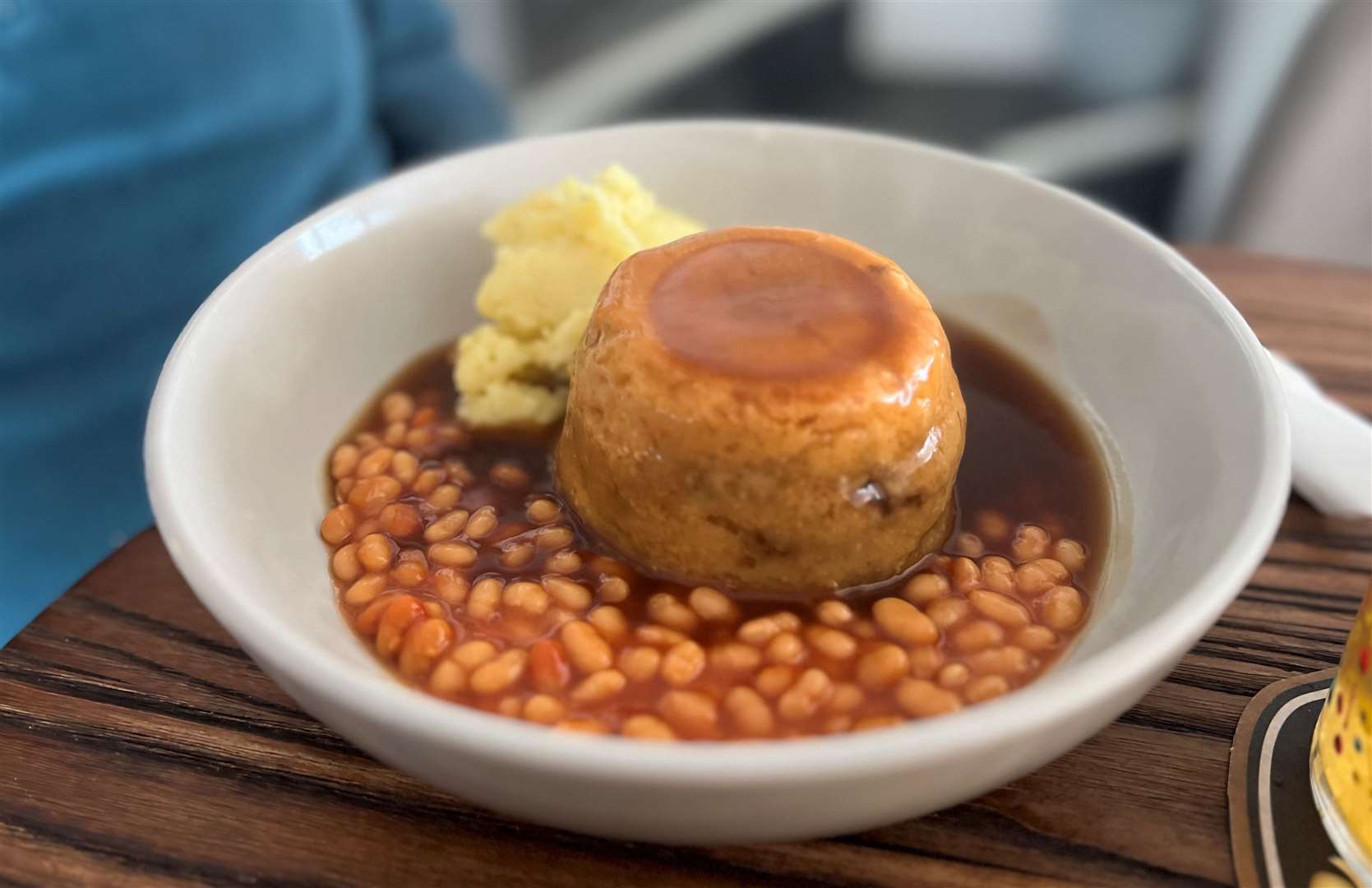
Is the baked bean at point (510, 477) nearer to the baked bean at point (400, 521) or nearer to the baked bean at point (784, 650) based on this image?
the baked bean at point (400, 521)

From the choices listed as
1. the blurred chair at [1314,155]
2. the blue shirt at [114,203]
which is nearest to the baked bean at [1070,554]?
the blue shirt at [114,203]

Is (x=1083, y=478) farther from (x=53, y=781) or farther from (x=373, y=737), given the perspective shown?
(x=53, y=781)

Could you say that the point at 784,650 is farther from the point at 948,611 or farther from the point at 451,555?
the point at 451,555

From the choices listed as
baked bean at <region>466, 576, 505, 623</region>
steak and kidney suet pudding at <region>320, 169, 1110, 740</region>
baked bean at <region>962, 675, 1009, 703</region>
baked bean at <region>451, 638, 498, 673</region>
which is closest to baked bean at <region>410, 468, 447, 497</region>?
steak and kidney suet pudding at <region>320, 169, 1110, 740</region>

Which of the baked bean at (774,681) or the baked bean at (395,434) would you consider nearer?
the baked bean at (774,681)

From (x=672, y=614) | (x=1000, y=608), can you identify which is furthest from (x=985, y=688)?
(x=672, y=614)
